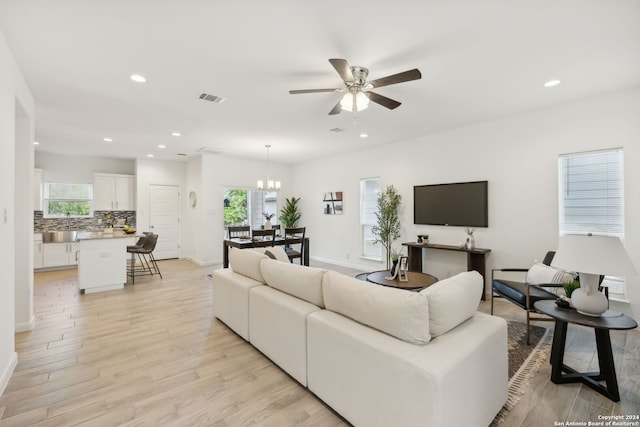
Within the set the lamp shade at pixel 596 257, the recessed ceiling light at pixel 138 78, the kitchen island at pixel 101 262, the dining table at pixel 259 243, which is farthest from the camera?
the dining table at pixel 259 243

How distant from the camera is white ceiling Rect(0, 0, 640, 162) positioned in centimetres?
204

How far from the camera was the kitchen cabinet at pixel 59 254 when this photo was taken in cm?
635

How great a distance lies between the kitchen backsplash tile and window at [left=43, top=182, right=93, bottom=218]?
10cm

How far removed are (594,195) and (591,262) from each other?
2426mm

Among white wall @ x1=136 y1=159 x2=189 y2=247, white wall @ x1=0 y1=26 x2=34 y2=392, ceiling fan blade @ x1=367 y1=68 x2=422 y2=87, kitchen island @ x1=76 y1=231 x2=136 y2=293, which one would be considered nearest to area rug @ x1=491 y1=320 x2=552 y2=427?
ceiling fan blade @ x1=367 y1=68 x2=422 y2=87

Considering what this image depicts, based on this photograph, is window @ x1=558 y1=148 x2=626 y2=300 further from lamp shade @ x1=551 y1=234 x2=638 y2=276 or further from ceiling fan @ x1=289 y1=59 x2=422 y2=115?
ceiling fan @ x1=289 y1=59 x2=422 y2=115

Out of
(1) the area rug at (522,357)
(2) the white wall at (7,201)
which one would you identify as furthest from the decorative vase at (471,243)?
(2) the white wall at (7,201)

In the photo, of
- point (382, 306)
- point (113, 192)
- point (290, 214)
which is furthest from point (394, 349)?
point (113, 192)

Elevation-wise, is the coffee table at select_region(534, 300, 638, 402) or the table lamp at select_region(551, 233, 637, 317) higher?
the table lamp at select_region(551, 233, 637, 317)

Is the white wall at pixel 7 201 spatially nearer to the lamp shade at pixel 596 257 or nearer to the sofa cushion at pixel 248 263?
the sofa cushion at pixel 248 263

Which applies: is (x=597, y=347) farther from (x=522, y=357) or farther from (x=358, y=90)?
(x=358, y=90)

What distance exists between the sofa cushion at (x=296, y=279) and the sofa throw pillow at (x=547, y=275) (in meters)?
2.60

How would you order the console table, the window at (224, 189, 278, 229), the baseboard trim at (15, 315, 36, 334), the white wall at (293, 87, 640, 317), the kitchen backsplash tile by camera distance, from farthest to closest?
the window at (224, 189, 278, 229), the kitchen backsplash tile, the console table, the white wall at (293, 87, 640, 317), the baseboard trim at (15, 315, 36, 334)

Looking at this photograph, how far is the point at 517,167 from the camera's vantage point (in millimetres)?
4223
